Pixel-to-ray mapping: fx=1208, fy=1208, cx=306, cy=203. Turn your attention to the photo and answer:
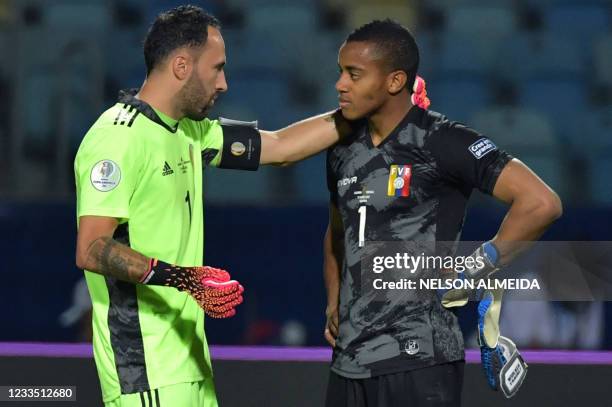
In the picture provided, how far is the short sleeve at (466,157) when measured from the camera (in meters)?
3.33

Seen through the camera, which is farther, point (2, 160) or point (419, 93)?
point (2, 160)

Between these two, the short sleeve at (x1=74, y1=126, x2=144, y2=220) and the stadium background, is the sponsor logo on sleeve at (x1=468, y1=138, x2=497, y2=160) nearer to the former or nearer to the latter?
the short sleeve at (x1=74, y1=126, x2=144, y2=220)

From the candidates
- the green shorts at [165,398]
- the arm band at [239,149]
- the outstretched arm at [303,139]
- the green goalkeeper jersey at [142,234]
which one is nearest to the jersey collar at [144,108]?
the green goalkeeper jersey at [142,234]

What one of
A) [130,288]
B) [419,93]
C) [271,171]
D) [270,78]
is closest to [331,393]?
[130,288]

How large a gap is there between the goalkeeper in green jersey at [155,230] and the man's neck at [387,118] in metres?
0.47

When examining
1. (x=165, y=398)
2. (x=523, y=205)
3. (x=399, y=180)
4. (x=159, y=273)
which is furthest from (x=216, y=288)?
(x=523, y=205)

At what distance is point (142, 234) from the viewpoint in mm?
3291

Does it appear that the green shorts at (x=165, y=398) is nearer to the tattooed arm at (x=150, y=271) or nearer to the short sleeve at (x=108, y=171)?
the tattooed arm at (x=150, y=271)

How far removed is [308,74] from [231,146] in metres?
2.82

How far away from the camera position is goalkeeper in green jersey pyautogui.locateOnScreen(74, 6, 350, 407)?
315 cm

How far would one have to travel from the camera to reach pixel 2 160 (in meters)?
5.93

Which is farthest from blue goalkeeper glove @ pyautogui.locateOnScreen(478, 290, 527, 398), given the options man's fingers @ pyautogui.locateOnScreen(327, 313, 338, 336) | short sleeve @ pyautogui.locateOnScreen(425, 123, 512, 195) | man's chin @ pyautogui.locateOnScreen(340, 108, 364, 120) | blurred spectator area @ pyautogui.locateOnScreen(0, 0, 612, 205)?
blurred spectator area @ pyautogui.locateOnScreen(0, 0, 612, 205)

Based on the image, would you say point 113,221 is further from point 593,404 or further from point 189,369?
point 593,404

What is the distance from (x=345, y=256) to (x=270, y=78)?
3.12 m
